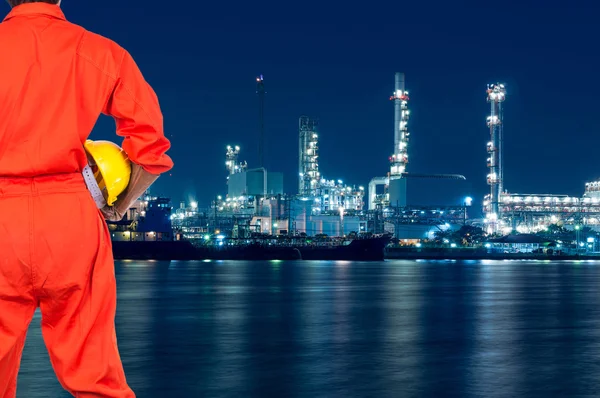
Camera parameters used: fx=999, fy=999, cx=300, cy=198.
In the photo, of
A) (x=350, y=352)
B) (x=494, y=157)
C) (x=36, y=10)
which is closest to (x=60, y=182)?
(x=36, y=10)

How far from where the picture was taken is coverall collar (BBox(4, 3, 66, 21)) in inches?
104

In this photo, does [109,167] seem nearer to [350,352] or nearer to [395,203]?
[350,352]

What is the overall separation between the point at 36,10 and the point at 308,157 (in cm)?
11677

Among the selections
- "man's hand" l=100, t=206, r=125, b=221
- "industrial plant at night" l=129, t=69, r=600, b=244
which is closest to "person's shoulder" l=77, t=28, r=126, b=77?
"man's hand" l=100, t=206, r=125, b=221

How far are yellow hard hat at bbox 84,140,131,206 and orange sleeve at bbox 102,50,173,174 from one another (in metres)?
0.04

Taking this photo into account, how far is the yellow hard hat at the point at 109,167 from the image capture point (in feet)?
8.98

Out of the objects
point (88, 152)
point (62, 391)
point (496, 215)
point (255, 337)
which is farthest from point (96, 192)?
point (496, 215)

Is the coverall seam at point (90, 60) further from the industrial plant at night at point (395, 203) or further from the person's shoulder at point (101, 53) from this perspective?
the industrial plant at night at point (395, 203)

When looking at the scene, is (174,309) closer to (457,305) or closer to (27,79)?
(457,305)

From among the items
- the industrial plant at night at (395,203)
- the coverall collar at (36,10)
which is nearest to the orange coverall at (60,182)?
the coverall collar at (36,10)

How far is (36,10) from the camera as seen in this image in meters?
2.64

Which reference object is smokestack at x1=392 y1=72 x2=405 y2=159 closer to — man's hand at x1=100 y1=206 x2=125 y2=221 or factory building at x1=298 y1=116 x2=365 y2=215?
factory building at x1=298 y1=116 x2=365 y2=215

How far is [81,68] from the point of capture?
8.60 ft

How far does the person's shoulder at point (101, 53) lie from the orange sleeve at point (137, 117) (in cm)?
2
